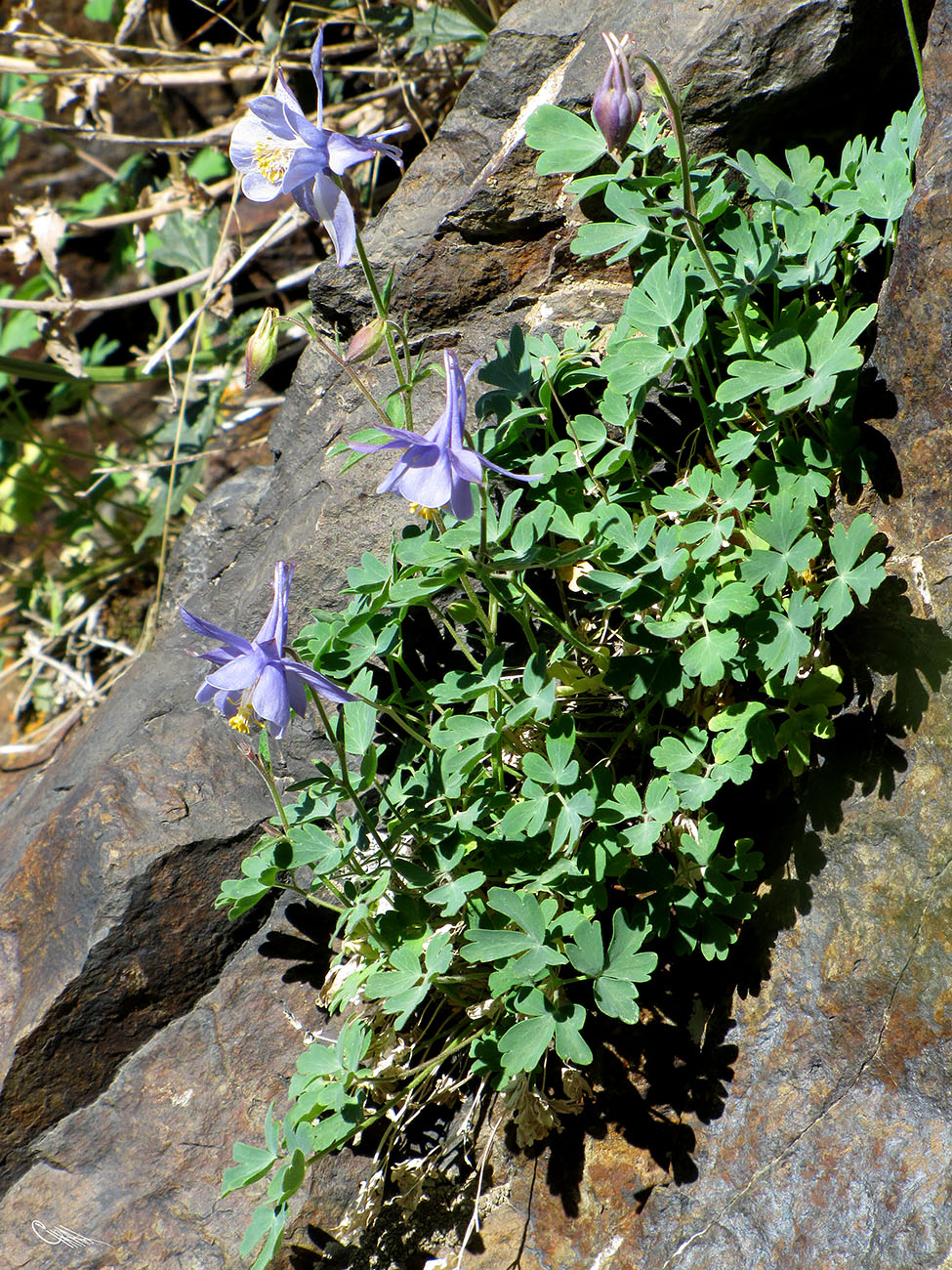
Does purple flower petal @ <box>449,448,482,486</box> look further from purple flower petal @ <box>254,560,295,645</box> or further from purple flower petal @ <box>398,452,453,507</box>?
purple flower petal @ <box>254,560,295,645</box>

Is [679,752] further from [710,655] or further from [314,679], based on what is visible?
[314,679]

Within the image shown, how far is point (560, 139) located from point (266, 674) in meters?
1.28

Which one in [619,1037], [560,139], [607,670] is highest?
[560,139]

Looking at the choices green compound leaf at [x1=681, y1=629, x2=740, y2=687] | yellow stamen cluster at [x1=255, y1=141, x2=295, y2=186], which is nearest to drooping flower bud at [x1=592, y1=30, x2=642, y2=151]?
yellow stamen cluster at [x1=255, y1=141, x2=295, y2=186]

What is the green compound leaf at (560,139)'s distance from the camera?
2.06 meters

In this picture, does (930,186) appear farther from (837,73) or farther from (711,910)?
(711,910)

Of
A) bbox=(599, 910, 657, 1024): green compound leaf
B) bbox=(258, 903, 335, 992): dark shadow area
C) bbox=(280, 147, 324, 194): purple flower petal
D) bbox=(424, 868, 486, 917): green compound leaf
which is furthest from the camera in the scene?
bbox=(258, 903, 335, 992): dark shadow area

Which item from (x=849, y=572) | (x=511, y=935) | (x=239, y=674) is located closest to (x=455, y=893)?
(x=511, y=935)

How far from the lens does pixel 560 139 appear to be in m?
2.08

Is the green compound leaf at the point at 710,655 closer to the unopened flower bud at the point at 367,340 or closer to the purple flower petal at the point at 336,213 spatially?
the unopened flower bud at the point at 367,340

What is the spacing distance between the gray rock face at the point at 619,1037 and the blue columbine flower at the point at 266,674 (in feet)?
2.71

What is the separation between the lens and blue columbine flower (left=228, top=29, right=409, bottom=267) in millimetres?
1812

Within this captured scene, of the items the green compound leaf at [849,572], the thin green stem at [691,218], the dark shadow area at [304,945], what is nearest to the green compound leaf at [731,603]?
the green compound leaf at [849,572]

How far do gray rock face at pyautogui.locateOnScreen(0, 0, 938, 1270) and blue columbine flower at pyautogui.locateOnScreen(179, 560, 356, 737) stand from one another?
827 mm
